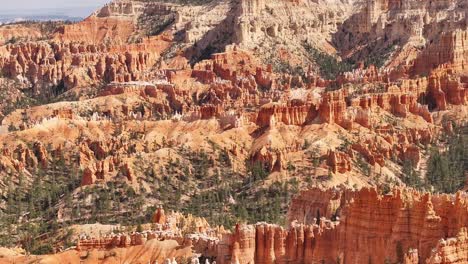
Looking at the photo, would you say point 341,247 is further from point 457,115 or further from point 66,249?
point 457,115

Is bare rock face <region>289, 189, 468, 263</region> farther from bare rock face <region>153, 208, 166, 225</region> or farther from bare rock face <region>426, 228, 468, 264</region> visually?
bare rock face <region>153, 208, 166, 225</region>

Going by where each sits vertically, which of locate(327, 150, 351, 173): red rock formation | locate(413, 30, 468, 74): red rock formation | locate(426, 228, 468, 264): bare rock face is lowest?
locate(327, 150, 351, 173): red rock formation

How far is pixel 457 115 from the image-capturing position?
148m

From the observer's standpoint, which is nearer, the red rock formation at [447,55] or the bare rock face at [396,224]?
the bare rock face at [396,224]

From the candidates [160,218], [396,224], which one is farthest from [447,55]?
[396,224]

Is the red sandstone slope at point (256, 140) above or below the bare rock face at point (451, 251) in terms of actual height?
below

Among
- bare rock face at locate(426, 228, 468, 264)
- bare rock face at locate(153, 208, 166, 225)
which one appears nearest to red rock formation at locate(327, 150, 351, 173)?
bare rock face at locate(153, 208, 166, 225)

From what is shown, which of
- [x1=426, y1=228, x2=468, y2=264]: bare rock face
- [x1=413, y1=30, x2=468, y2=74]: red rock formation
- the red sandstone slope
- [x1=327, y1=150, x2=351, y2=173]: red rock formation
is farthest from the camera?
[x1=413, y1=30, x2=468, y2=74]: red rock formation

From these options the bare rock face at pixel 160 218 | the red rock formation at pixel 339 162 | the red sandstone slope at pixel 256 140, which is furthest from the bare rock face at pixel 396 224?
the red rock formation at pixel 339 162

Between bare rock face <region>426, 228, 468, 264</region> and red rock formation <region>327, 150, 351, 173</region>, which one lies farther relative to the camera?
red rock formation <region>327, 150, 351, 173</region>

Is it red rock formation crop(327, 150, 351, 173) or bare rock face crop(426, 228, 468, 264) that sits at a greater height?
bare rock face crop(426, 228, 468, 264)

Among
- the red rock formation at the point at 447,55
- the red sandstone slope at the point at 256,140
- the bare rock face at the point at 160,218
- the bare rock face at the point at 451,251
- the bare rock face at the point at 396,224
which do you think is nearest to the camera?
the bare rock face at the point at 451,251

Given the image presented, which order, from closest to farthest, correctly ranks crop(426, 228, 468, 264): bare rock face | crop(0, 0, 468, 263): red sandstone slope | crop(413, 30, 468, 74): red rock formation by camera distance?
crop(426, 228, 468, 264): bare rock face → crop(0, 0, 468, 263): red sandstone slope → crop(413, 30, 468, 74): red rock formation

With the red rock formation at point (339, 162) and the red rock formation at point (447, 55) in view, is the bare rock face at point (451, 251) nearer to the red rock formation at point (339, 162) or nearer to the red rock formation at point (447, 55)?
the red rock formation at point (339, 162)
